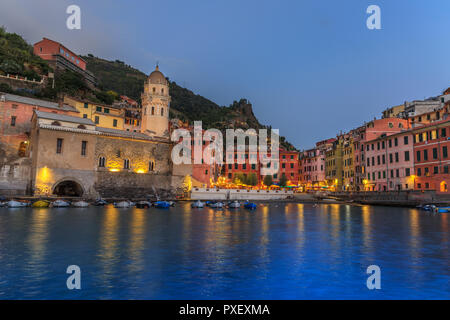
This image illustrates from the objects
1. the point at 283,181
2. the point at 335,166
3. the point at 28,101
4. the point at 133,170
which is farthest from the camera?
the point at 283,181

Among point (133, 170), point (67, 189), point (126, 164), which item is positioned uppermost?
point (126, 164)

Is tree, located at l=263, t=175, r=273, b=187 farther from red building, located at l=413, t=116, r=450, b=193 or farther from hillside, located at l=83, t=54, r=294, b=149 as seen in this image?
hillside, located at l=83, t=54, r=294, b=149

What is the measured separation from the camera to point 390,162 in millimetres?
52250

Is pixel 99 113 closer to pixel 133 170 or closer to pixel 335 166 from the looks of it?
pixel 133 170

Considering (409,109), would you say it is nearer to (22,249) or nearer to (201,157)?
(201,157)

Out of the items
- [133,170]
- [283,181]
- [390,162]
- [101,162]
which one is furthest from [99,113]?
[390,162]

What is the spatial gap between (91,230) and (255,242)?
10900 millimetres

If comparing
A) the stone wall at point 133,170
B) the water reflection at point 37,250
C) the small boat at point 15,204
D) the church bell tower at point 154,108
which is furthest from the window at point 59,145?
the water reflection at point 37,250

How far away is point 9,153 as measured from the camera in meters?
46.5

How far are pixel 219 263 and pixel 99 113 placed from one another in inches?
2249

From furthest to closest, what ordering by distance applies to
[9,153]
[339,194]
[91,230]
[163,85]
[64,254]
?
[163,85] < [339,194] < [9,153] < [91,230] < [64,254]

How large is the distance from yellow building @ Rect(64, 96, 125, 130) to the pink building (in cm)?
4860
